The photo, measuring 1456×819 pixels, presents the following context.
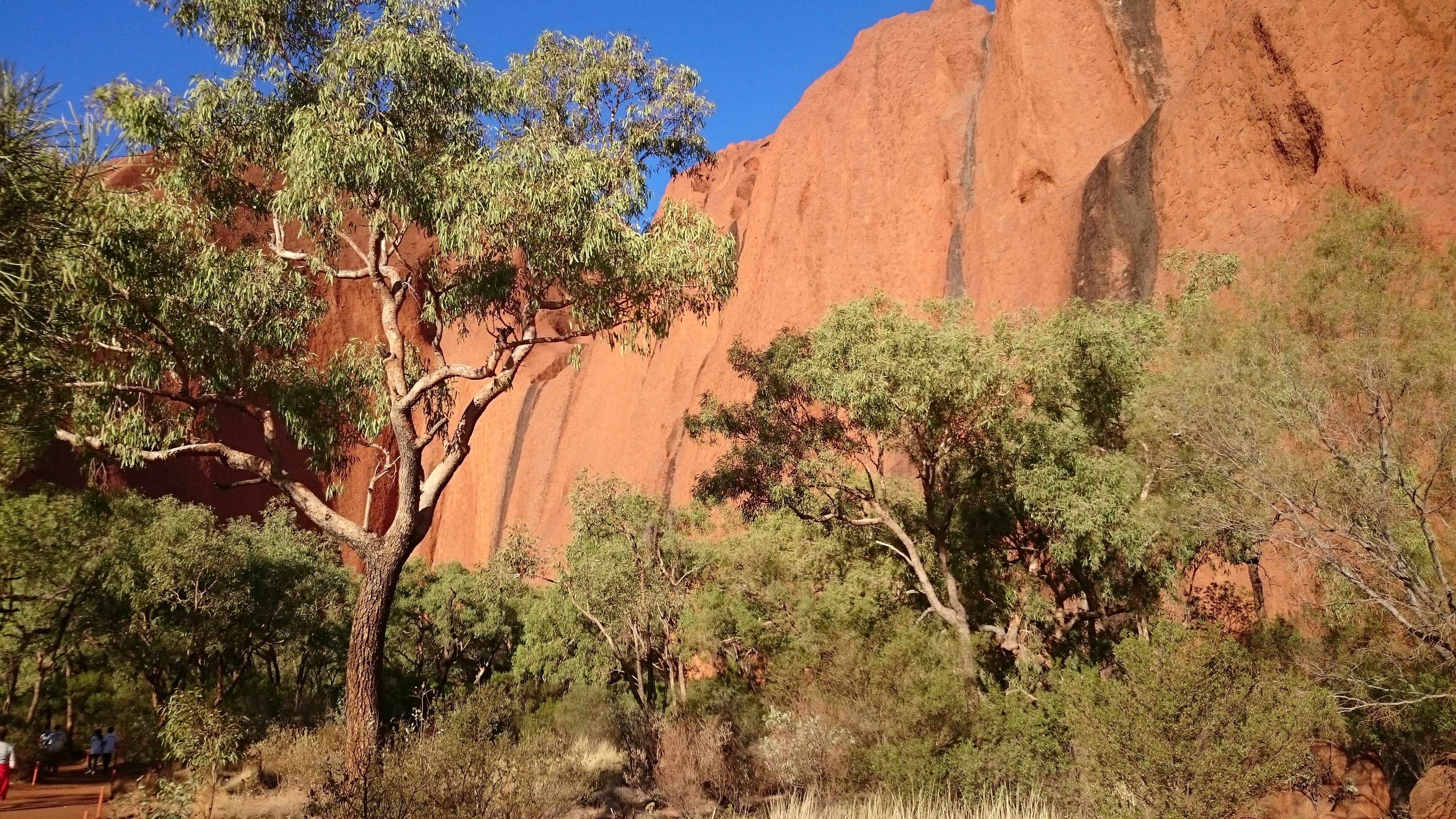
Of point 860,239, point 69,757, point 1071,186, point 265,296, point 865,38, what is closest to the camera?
point 265,296

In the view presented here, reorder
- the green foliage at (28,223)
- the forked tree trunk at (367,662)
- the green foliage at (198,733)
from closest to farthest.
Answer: the green foliage at (28,223), the forked tree trunk at (367,662), the green foliage at (198,733)

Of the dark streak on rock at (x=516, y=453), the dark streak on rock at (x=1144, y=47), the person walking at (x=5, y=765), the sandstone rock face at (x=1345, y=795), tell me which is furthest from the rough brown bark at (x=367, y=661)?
the dark streak on rock at (x=516, y=453)

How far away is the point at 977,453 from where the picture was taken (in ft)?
40.7

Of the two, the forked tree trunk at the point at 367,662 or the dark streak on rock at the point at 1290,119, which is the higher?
the dark streak on rock at the point at 1290,119

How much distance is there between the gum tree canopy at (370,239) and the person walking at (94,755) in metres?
7.51

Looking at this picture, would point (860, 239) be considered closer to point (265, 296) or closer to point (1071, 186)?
point (1071, 186)

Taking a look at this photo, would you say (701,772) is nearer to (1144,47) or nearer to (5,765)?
(5,765)

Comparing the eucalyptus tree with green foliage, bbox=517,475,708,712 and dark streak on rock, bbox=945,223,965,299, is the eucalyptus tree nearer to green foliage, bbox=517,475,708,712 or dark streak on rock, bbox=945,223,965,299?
green foliage, bbox=517,475,708,712

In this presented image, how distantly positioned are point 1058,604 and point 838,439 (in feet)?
14.4

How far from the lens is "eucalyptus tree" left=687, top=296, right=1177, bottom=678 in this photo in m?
11.0

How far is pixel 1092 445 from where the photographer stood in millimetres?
11750

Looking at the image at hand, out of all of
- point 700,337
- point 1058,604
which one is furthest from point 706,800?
point 700,337

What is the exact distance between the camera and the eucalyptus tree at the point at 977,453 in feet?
36.2

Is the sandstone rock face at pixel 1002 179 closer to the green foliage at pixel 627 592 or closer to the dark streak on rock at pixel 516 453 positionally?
the dark streak on rock at pixel 516 453
